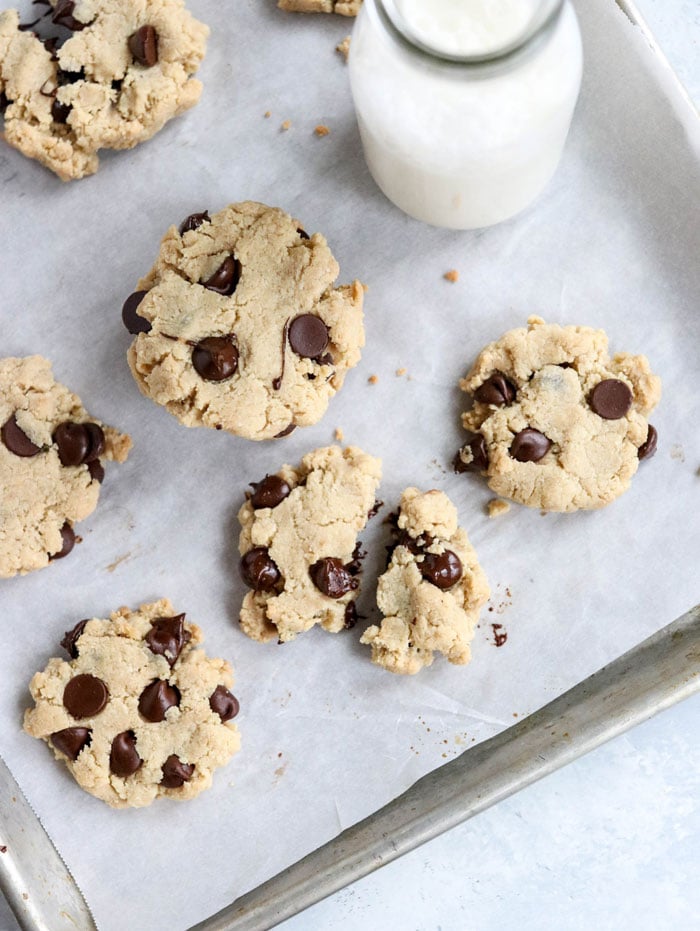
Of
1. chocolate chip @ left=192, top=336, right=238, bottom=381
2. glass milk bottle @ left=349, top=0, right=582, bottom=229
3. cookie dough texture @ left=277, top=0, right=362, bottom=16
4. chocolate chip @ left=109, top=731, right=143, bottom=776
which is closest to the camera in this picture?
glass milk bottle @ left=349, top=0, right=582, bottom=229

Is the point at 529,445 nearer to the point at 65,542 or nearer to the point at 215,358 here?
the point at 215,358

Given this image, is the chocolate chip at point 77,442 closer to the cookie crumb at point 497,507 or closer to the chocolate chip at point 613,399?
the cookie crumb at point 497,507

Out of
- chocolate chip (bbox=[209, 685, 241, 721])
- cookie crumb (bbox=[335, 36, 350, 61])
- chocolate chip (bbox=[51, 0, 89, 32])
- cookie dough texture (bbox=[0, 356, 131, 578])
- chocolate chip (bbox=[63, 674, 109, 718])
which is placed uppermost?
cookie crumb (bbox=[335, 36, 350, 61])

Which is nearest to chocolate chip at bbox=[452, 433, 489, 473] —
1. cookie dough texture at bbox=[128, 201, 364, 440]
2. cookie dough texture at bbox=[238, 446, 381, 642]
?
cookie dough texture at bbox=[238, 446, 381, 642]

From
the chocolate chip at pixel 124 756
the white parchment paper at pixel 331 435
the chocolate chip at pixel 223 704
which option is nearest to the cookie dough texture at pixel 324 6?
the white parchment paper at pixel 331 435

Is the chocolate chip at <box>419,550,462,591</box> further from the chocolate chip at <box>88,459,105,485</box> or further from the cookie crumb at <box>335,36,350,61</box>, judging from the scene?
the cookie crumb at <box>335,36,350,61</box>

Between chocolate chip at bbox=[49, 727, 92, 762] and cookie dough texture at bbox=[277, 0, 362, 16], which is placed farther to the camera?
cookie dough texture at bbox=[277, 0, 362, 16]
